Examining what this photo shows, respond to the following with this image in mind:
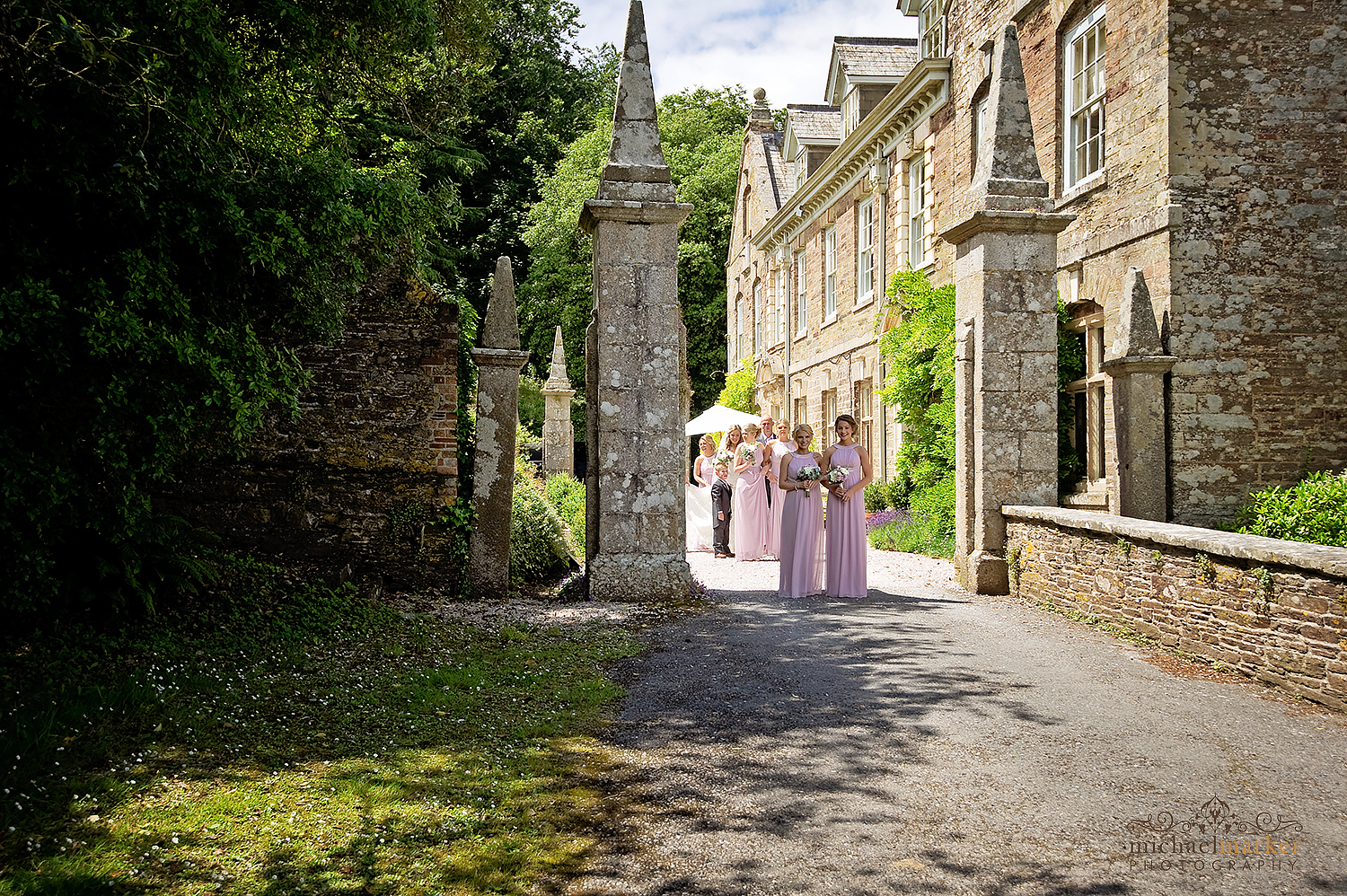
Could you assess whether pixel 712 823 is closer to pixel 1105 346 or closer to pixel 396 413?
pixel 396 413

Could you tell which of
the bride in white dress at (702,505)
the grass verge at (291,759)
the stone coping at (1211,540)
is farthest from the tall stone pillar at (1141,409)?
the grass verge at (291,759)

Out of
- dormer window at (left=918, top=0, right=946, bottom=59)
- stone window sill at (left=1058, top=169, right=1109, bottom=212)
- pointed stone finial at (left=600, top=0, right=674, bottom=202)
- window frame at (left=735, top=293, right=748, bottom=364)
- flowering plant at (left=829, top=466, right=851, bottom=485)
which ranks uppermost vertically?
dormer window at (left=918, top=0, right=946, bottom=59)

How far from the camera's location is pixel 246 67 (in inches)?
258

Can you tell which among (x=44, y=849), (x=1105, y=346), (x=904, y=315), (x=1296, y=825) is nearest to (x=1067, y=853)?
(x=1296, y=825)

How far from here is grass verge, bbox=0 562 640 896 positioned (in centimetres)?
329

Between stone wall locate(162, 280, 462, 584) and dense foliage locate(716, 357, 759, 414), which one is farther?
dense foliage locate(716, 357, 759, 414)

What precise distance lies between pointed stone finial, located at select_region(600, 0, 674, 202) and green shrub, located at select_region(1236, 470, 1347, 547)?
687 cm

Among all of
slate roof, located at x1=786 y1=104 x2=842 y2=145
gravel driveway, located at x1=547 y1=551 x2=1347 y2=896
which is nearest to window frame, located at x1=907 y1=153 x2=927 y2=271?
slate roof, located at x1=786 y1=104 x2=842 y2=145

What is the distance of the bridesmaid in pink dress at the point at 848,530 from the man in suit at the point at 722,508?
4.50 m

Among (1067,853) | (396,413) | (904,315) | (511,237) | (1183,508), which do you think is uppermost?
(511,237)

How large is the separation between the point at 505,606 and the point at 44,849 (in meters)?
5.11

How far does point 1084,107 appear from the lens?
41.3 ft

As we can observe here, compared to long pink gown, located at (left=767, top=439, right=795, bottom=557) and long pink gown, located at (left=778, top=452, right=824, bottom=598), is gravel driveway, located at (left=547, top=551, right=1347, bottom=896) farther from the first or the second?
long pink gown, located at (left=767, top=439, right=795, bottom=557)

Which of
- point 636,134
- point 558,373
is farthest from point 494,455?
point 558,373
